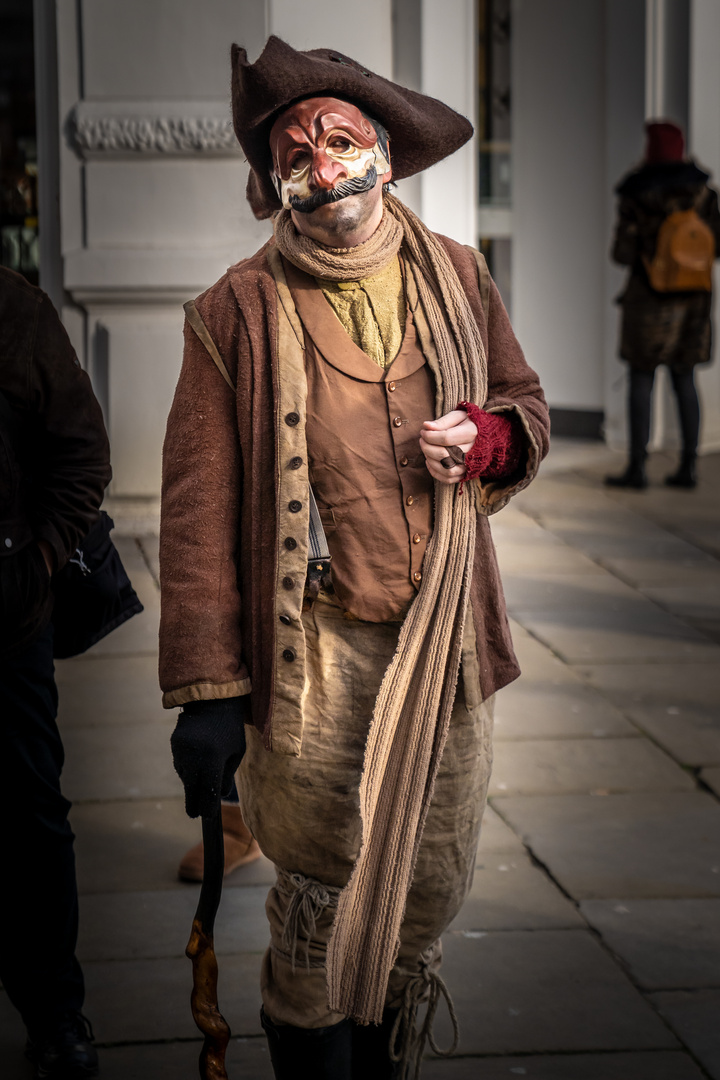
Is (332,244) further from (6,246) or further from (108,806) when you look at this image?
(6,246)

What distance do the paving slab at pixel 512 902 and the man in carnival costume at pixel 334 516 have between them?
3.87 ft

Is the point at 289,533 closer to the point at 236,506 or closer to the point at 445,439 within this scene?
the point at 236,506

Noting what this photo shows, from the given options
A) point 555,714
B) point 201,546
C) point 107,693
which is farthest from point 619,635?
point 201,546

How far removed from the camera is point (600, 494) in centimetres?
909

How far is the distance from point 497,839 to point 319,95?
96.2 inches

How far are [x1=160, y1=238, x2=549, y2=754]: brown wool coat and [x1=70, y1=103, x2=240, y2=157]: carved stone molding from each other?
516cm

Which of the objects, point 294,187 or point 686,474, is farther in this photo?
point 686,474

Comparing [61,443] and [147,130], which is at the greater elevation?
[147,130]

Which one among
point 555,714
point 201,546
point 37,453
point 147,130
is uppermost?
point 147,130

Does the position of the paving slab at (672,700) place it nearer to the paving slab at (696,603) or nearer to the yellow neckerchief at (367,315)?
the paving slab at (696,603)

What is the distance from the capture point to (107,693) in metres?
5.18

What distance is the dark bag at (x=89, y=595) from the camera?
9.41 ft

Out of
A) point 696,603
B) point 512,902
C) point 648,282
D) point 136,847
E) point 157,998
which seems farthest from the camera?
point 648,282

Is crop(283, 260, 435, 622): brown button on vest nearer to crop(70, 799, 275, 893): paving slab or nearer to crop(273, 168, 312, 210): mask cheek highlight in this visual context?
crop(273, 168, 312, 210): mask cheek highlight
